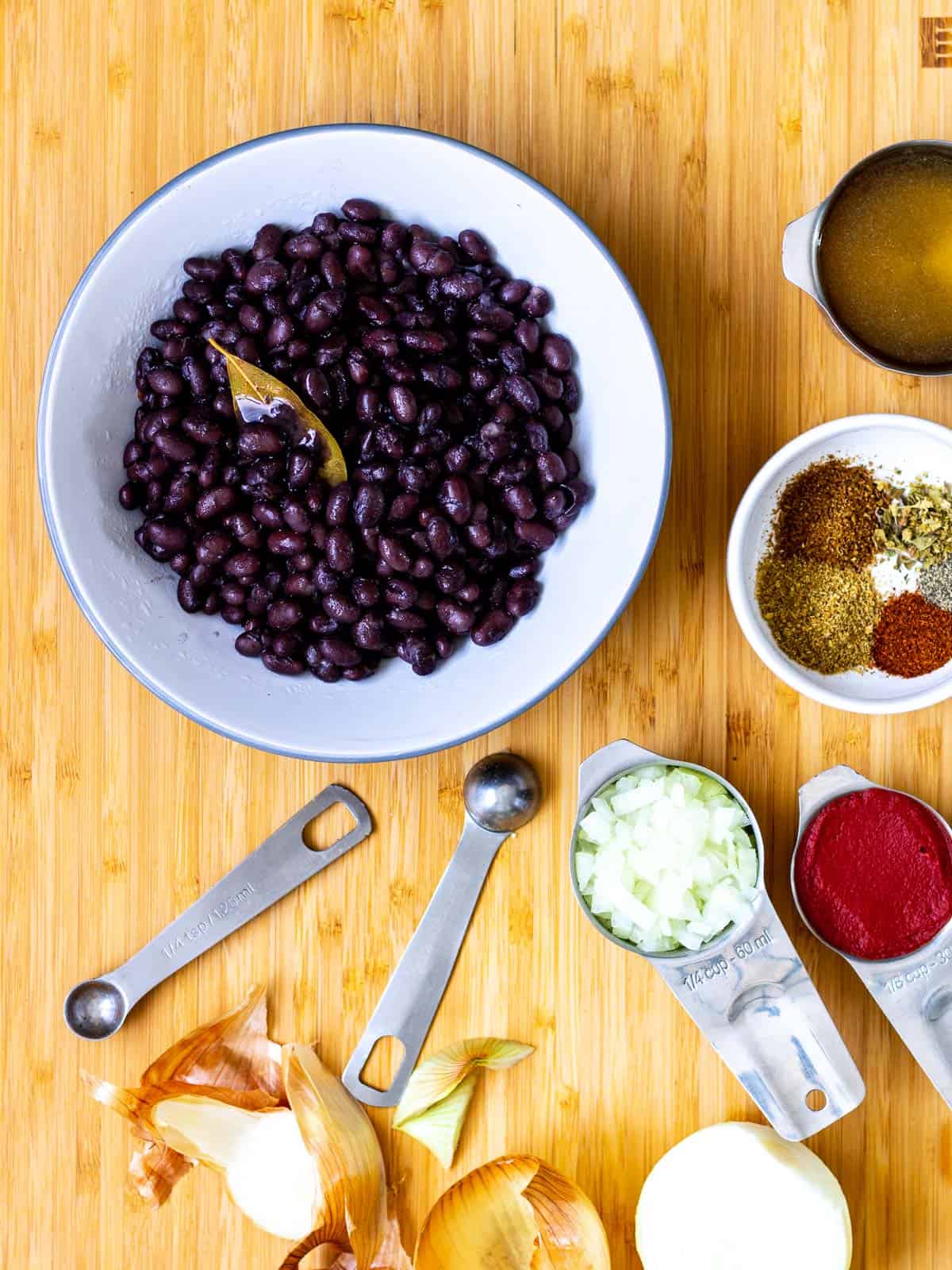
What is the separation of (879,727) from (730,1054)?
0.41 m

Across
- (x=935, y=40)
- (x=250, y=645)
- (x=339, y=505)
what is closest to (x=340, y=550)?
(x=339, y=505)

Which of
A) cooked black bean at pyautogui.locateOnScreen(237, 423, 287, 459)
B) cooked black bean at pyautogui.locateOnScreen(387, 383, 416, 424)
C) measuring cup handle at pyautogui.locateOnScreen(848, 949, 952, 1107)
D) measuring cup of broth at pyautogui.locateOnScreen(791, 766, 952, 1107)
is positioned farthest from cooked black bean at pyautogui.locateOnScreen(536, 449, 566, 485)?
measuring cup handle at pyautogui.locateOnScreen(848, 949, 952, 1107)

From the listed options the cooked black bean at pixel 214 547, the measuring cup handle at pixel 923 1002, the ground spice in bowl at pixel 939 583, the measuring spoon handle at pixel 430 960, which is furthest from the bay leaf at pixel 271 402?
the measuring cup handle at pixel 923 1002

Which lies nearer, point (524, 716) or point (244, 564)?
point (244, 564)

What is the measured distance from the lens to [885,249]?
116 cm

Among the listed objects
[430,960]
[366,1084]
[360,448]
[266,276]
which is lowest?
[366,1084]

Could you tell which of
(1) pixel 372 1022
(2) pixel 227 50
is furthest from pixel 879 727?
(2) pixel 227 50

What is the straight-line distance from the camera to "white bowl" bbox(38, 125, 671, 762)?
1.08m

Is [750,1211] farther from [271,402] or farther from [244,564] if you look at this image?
[271,402]

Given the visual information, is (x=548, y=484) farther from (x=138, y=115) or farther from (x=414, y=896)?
(x=138, y=115)

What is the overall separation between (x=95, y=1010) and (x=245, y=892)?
24 centimetres

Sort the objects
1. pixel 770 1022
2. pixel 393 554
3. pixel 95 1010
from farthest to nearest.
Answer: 1. pixel 95 1010
2. pixel 770 1022
3. pixel 393 554

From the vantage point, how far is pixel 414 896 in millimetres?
1277

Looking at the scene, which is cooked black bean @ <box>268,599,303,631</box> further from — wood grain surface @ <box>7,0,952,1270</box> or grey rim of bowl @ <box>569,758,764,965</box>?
grey rim of bowl @ <box>569,758,764,965</box>
